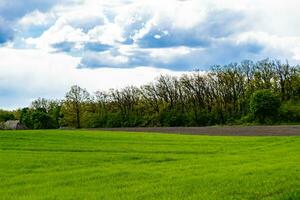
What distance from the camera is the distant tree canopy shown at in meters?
103

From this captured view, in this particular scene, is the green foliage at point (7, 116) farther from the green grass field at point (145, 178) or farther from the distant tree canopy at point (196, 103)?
the green grass field at point (145, 178)

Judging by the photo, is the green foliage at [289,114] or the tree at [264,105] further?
the green foliage at [289,114]

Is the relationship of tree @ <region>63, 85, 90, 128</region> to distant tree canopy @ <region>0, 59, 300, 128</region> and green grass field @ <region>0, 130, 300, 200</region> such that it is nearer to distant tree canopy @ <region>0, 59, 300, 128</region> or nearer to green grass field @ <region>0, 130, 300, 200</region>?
distant tree canopy @ <region>0, 59, 300, 128</region>

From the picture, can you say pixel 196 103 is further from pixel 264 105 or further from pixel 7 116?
pixel 7 116

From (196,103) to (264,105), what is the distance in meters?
32.2

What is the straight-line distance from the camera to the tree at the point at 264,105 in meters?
98.8

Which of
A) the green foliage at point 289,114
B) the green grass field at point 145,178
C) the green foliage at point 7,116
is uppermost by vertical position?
the green foliage at point 7,116

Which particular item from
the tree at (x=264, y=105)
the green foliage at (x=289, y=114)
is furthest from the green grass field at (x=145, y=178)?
the green foliage at (x=289, y=114)

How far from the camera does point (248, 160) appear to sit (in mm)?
27859

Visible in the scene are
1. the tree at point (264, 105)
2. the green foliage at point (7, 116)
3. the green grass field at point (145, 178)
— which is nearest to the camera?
the green grass field at point (145, 178)

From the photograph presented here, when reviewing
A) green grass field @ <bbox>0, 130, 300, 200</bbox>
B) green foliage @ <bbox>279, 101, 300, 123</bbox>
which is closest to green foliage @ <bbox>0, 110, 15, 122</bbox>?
green foliage @ <bbox>279, 101, 300, 123</bbox>

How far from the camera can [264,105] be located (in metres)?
98.6

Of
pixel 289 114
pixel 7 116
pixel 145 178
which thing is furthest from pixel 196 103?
pixel 145 178

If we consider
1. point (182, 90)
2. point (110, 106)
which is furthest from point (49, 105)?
point (182, 90)
